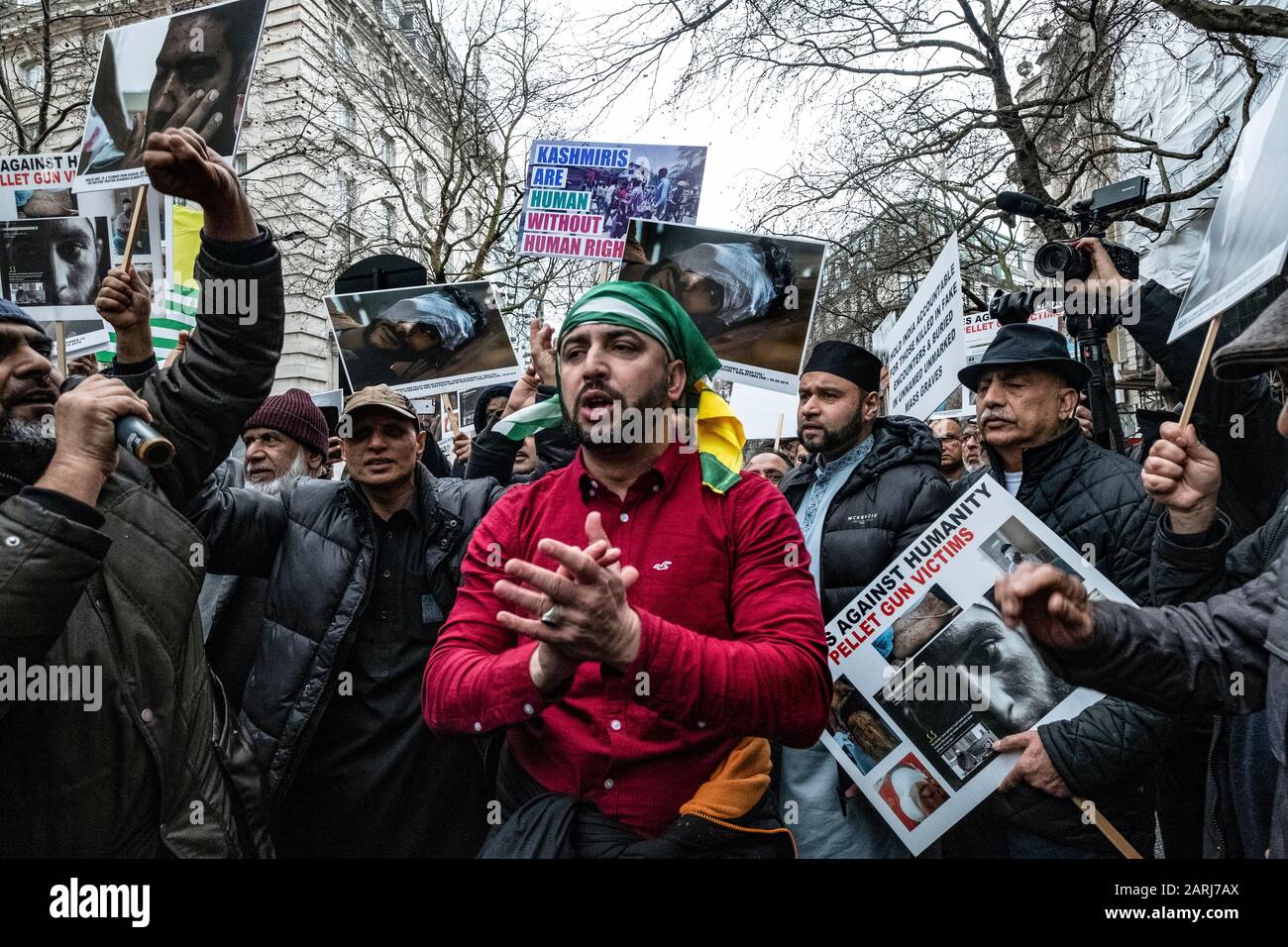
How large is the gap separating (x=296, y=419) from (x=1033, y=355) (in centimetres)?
310

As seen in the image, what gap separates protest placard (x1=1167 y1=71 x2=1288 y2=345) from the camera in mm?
2205

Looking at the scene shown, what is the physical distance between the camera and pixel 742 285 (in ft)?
14.2

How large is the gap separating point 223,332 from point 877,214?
11457 millimetres

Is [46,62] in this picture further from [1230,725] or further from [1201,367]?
[1230,725]

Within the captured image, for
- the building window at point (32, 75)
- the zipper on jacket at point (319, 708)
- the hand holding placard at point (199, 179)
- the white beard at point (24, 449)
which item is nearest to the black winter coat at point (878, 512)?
the zipper on jacket at point (319, 708)

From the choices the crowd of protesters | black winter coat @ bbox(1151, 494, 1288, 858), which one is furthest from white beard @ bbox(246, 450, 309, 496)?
black winter coat @ bbox(1151, 494, 1288, 858)

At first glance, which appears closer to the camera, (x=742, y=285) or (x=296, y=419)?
(x=296, y=419)

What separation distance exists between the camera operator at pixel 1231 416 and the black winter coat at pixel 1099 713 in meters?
0.30

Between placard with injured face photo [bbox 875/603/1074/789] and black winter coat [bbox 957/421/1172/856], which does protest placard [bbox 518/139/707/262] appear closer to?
black winter coat [bbox 957/421/1172/856]

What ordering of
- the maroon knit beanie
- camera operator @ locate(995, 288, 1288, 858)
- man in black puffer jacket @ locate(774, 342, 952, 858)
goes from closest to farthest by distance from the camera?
camera operator @ locate(995, 288, 1288, 858) < man in black puffer jacket @ locate(774, 342, 952, 858) < the maroon knit beanie

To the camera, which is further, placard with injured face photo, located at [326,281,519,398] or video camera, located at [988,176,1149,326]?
placard with injured face photo, located at [326,281,519,398]

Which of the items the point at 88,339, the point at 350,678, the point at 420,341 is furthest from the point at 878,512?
the point at 88,339

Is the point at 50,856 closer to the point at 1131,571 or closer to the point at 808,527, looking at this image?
the point at 808,527

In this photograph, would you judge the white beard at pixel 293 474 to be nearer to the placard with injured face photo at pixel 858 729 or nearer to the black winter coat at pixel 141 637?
the black winter coat at pixel 141 637
